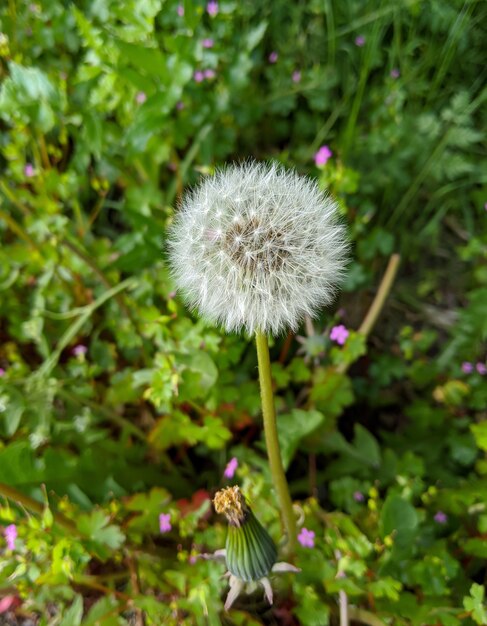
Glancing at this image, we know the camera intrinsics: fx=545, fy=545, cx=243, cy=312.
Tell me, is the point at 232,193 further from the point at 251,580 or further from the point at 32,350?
the point at 32,350

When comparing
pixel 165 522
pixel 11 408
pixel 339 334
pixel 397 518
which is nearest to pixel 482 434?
pixel 397 518

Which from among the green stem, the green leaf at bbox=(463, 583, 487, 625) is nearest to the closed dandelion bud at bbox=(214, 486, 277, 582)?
the green stem

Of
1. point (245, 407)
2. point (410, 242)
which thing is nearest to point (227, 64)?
point (410, 242)

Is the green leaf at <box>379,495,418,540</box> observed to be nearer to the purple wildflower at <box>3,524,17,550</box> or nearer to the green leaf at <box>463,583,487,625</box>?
the green leaf at <box>463,583,487,625</box>

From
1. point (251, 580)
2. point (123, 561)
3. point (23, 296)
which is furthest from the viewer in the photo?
point (23, 296)

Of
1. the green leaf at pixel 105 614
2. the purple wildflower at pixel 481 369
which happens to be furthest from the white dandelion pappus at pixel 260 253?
the purple wildflower at pixel 481 369
